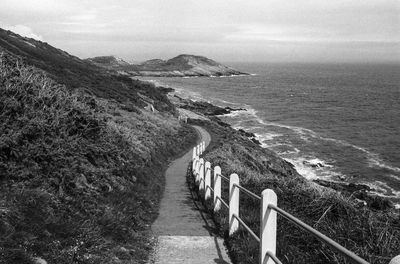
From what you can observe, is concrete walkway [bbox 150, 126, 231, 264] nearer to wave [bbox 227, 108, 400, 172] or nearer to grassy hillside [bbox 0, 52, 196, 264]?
grassy hillside [bbox 0, 52, 196, 264]

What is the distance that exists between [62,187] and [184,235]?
2.52 meters

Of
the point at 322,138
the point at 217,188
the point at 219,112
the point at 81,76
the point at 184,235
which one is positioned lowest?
the point at 322,138

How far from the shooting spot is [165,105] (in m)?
44.3

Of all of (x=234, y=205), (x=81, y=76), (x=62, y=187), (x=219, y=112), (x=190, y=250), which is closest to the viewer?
(x=190, y=250)

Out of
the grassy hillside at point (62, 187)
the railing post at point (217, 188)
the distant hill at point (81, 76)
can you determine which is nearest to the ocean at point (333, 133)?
the distant hill at point (81, 76)

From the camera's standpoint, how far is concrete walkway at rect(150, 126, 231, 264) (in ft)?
22.2

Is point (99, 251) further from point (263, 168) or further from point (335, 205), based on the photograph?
point (263, 168)

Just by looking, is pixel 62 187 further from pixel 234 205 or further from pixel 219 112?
pixel 219 112

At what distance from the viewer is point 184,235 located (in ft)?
27.1

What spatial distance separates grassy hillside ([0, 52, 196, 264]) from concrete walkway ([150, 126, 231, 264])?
0.29 meters

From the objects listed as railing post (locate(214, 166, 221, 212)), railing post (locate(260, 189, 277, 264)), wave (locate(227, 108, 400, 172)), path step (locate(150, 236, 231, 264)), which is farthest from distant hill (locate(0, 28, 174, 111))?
railing post (locate(260, 189, 277, 264))

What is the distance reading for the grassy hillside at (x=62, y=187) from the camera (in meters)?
5.43

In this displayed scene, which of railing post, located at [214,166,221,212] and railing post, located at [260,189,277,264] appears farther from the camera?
railing post, located at [214,166,221,212]

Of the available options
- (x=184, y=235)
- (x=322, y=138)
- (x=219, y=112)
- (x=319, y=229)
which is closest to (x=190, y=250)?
(x=184, y=235)
